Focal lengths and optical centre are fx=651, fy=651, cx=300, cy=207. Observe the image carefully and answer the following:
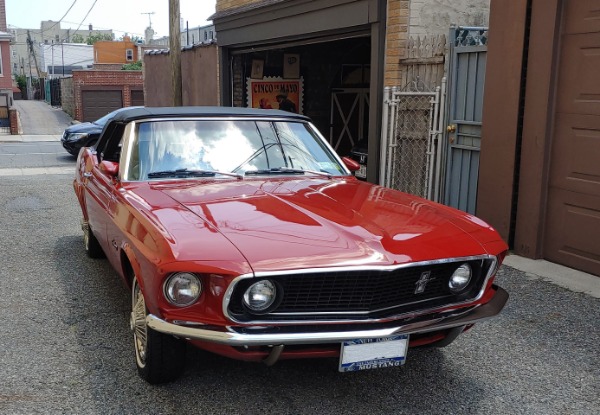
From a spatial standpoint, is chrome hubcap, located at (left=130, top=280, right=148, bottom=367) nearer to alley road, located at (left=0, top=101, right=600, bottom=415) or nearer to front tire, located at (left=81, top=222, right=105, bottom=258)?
alley road, located at (left=0, top=101, right=600, bottom=415)

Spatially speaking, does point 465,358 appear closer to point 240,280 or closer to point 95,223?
point 240,280

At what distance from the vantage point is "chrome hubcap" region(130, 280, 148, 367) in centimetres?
357

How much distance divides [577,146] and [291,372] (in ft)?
12.2

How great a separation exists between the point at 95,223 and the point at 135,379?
1881mm

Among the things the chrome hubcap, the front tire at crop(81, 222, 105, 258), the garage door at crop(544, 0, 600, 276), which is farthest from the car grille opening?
the front tire at crop(81, 222, 105, 258)

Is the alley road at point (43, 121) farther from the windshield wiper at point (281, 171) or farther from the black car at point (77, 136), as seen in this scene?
the windshield wiper at point (281, 171)

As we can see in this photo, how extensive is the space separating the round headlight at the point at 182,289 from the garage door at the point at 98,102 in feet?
101

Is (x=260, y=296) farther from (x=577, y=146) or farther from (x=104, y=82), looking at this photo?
(x=104, y=82)

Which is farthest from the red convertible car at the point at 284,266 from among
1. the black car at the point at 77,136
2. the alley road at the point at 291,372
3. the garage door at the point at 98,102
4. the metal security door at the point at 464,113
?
the garage door at the point at 98,102

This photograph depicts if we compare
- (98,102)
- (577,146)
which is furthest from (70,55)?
(577,146)

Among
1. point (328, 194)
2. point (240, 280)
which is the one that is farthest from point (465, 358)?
point (240, 280)

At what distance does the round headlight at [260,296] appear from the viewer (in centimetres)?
307

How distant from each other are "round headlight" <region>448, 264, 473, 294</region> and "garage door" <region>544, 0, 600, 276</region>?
9.56 feet

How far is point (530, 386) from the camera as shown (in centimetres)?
380
